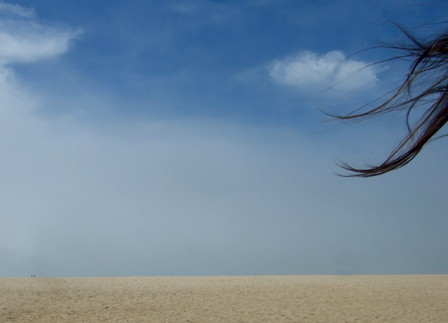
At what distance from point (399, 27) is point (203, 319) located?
25.1ft

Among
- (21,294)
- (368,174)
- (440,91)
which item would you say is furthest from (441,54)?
(21,294)

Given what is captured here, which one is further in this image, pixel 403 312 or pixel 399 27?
pixel 403 312

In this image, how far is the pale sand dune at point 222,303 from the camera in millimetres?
9273

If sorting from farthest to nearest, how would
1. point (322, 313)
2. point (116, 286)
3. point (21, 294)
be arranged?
point (116, 286)
point (21, 294)
point (322, 313)

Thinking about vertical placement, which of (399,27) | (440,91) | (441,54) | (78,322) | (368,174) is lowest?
(78,322)

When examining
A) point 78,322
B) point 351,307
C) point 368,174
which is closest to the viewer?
point 368,174

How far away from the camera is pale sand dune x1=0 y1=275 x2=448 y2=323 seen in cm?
927

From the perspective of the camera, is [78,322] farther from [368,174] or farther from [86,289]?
[368,174]

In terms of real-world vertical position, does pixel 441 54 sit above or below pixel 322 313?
above

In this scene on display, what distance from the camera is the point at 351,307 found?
10.6 meters

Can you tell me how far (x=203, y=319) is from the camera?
29.7 feet

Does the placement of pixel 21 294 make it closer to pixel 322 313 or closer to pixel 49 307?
pixel 49 307

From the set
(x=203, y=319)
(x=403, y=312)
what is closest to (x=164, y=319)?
(x=203, y=319)

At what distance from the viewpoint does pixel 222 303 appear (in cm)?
1071
